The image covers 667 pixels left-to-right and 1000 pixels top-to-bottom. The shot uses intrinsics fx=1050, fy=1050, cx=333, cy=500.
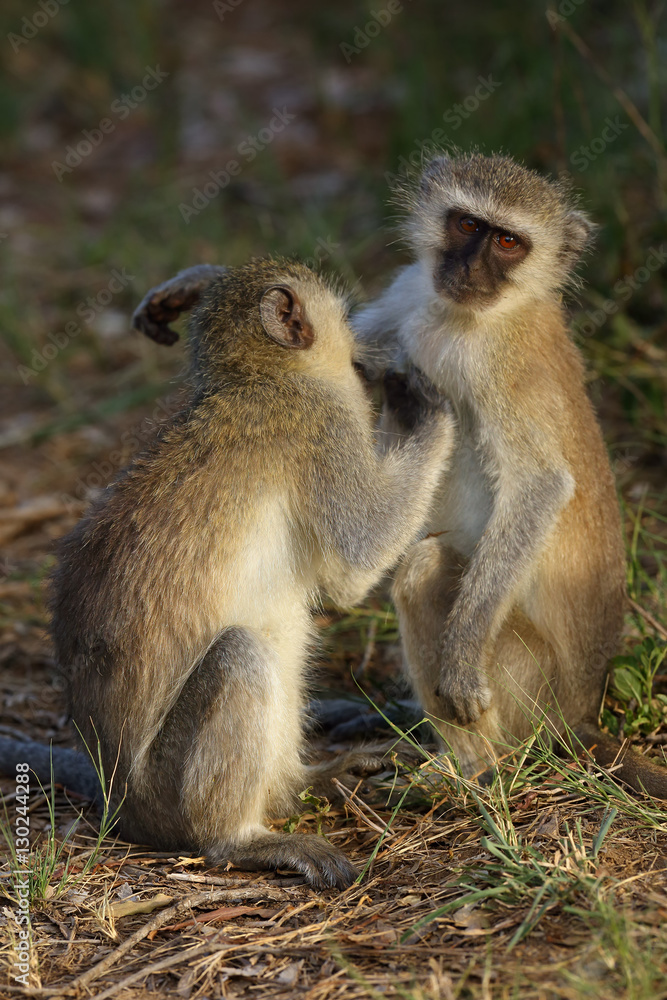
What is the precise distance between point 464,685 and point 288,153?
25.1ft

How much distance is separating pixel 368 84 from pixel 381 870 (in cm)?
951

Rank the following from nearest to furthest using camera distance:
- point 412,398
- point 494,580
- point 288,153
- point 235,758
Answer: point 235,758 → point 494,580 → point 412,398 → point 288,153

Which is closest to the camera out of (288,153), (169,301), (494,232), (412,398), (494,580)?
(494,580)

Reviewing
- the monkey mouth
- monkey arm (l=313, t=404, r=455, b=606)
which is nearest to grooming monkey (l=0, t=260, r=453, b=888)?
monkey arm (l=313, t=404, r=455, b=606)

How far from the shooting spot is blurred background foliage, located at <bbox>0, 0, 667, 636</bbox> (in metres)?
6.30

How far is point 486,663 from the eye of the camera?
4.09 metres

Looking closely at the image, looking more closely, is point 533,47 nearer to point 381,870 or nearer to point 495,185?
point 495,185

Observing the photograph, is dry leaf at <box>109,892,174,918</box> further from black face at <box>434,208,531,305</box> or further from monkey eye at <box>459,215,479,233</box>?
monkey eye at <box>459,215,479,233</box>

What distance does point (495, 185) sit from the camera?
13.5ft

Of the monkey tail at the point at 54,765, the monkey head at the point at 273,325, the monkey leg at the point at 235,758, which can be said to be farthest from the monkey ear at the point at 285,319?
the monkey tail at the point at 54,765

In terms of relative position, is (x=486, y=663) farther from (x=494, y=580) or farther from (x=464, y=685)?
(x=494, y=580)

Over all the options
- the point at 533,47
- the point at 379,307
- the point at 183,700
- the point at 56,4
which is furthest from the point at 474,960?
the point at 56,4

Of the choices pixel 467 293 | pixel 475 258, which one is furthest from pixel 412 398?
pixel 475 258

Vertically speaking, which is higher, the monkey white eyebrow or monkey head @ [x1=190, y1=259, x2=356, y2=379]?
the monkey white eyebrow
